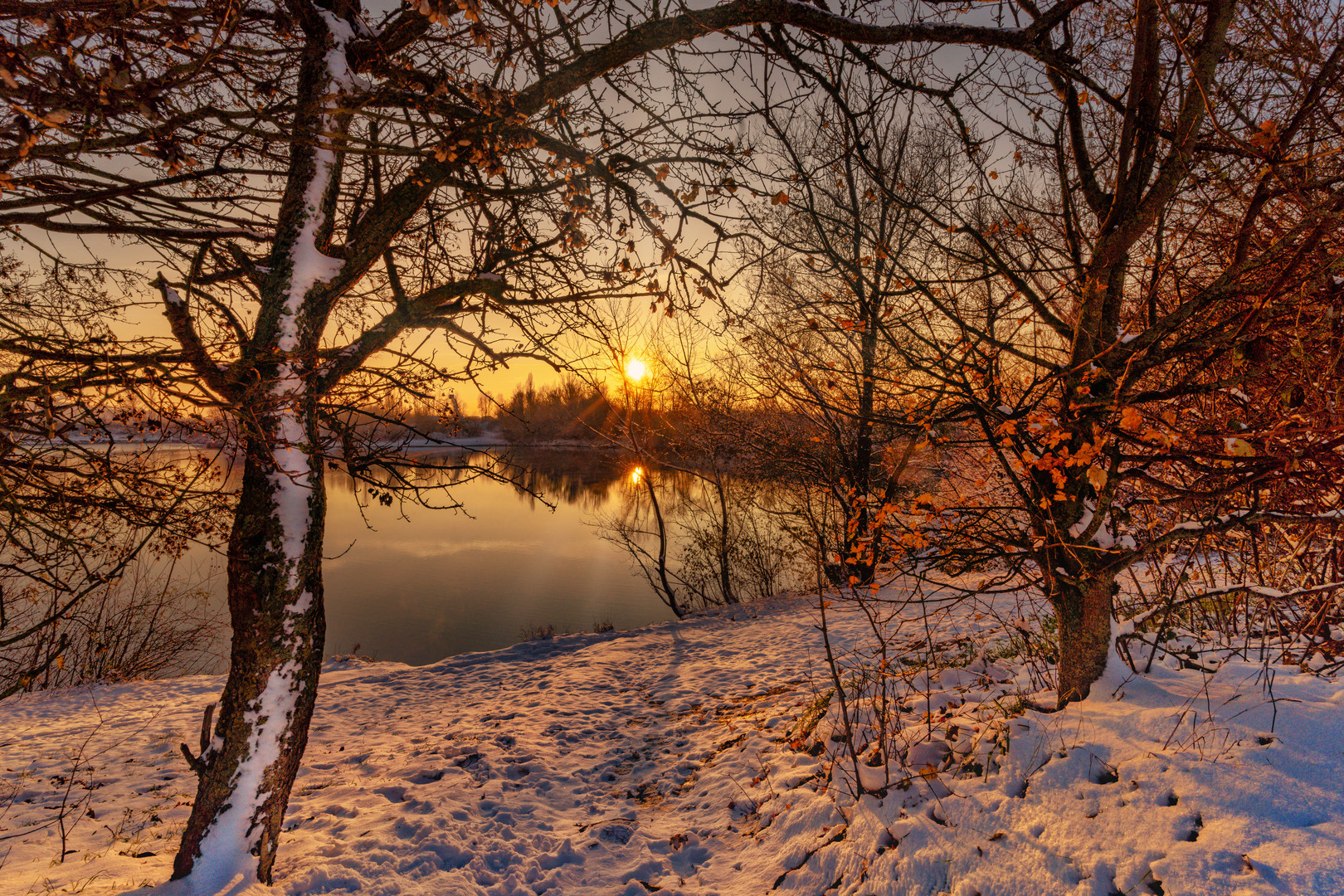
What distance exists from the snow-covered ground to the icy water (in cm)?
293

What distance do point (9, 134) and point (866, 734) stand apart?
6.40m

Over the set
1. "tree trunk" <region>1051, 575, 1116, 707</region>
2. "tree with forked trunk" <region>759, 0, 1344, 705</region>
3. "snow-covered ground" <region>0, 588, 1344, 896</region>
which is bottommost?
"snow-covered ground" <region>0, 588, 1344, 896</region>

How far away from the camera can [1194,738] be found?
9.53 ft

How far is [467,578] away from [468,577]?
8cm

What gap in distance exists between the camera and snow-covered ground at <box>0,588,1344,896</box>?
8.51ft

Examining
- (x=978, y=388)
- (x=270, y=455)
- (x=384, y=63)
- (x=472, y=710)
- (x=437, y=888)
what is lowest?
(x=472, y=710)

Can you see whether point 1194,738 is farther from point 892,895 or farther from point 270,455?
point 270,455

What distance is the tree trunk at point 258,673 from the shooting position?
318 centimetres

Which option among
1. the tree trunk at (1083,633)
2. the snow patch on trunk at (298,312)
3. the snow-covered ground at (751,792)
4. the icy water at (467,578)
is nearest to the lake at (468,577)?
the icy water at (467,578)

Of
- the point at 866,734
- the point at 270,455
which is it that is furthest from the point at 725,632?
the point at 270,455

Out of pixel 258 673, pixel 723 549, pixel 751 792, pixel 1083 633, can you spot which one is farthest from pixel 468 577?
pixel 1083 633

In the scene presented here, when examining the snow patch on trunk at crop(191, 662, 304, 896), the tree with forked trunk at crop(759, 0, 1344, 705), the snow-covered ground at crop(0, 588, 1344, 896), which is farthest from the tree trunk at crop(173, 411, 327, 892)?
the tree with forked trunk at crop(759, 0, 1344, 705)

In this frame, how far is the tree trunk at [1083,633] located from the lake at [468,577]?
5.37 metres

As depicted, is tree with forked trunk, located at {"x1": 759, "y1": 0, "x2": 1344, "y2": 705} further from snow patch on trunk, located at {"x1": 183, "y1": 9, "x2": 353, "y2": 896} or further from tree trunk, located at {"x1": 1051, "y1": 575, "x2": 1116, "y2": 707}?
snow patch on trunk, located at {"x1": 183, "y1": 9, "x2": 353, "y2": 896}
